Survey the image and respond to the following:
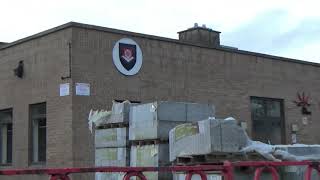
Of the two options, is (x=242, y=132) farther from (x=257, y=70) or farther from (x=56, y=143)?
(x=257, y=70)

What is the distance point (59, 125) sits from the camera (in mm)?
17328

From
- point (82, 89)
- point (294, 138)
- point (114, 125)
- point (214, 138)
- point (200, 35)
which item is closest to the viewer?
point (214, 138)

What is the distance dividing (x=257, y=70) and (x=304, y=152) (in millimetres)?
11264

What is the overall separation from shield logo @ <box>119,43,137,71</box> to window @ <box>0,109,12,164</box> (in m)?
4.46

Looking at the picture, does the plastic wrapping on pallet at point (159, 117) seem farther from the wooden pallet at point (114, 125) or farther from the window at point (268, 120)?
the window at point (268, 120)

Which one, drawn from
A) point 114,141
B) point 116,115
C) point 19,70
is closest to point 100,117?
point 116,115

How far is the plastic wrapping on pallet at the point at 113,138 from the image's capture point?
44.7 ft

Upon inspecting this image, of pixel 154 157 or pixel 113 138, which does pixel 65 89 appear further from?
pixel 154 157

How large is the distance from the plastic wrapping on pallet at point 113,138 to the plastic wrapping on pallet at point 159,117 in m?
0.22

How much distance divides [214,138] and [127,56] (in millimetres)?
7987

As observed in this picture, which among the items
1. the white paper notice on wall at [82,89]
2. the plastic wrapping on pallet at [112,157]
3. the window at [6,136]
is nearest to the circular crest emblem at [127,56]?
the white paper notice on wall at [82,89]

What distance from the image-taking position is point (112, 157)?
45.0 ft

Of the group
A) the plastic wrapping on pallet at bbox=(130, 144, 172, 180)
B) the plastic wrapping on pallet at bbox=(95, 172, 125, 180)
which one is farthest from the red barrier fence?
the plastic wrapping on pallet at bbox=(95, 172, 125, 180)

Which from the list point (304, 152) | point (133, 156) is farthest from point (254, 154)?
point (133, 156)
